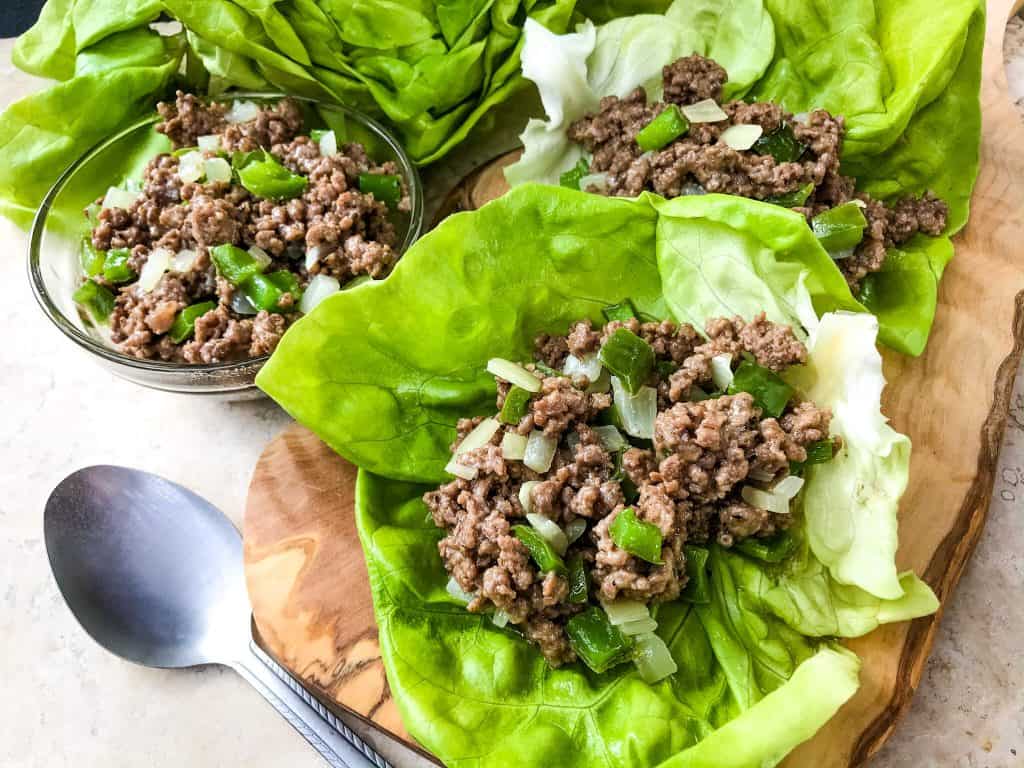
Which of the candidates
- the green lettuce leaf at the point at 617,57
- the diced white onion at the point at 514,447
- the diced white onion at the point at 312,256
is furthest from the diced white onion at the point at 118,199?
the diced white onion at the point at 514,447

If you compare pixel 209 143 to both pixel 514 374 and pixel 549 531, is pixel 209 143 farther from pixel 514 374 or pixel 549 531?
pixel 549 531

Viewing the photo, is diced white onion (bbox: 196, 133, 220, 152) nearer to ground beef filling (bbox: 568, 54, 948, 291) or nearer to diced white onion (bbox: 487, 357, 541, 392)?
ground beef filling (bbox: 568, 54, 948, 291)

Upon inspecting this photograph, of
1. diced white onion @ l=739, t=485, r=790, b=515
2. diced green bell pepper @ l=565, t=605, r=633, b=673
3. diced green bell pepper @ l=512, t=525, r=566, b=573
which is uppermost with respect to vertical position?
diced white onion @ l=739, t=485, r=790, b=515

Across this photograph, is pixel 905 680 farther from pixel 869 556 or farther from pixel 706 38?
pixel 706 38

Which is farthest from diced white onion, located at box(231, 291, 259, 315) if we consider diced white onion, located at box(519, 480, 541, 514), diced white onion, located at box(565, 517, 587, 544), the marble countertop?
diced white onion, located at box(565, 517, 587, 544)

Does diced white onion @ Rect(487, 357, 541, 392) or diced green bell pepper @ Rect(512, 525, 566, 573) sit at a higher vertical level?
diced white onion @ Rect(487, 357, 541, 392)

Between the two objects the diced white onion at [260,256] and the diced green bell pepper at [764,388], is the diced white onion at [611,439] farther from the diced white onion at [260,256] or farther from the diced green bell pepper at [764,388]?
the diced white onion at [260,256]

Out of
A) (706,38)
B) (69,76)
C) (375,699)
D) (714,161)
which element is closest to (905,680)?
(375,699)
